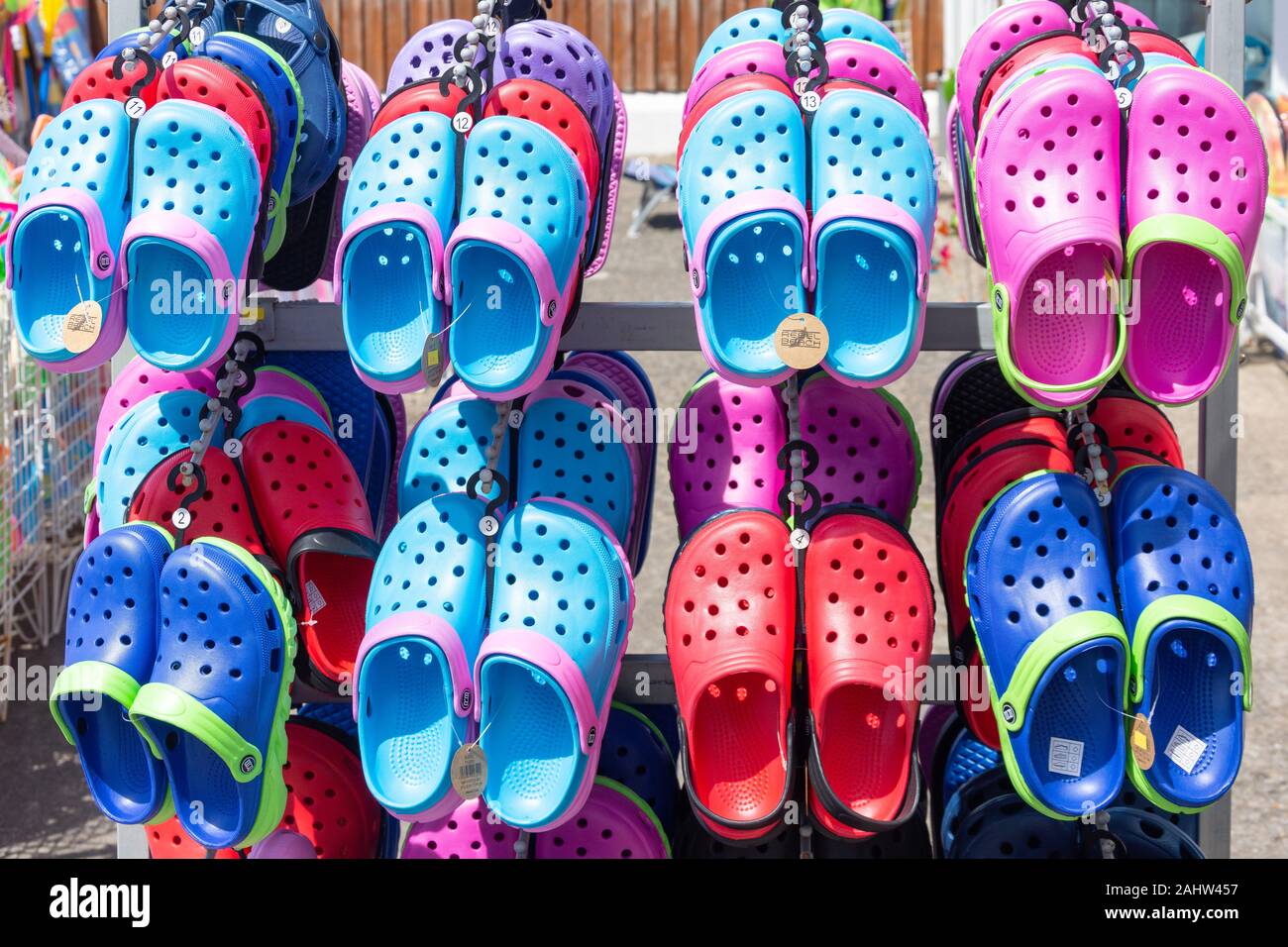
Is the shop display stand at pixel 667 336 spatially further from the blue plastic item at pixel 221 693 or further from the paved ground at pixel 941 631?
the paved ground at pixel 941 631

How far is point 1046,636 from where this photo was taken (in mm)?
1785

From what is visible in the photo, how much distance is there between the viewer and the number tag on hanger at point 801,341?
1744 millimetres

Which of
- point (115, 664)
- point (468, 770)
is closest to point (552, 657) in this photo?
point (468, 770)

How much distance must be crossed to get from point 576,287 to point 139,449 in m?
0.67

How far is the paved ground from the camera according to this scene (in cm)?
321

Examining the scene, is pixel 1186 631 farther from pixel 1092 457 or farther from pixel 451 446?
pixel 451 446

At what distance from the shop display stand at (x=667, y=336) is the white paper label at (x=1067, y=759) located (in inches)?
11.5

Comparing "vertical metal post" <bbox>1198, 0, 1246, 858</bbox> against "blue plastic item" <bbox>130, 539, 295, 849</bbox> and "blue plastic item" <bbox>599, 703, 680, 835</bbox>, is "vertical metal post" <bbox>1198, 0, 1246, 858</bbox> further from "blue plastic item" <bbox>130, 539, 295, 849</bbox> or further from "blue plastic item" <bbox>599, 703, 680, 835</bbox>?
"blue plastic item" <bbox>130, 539, 295, 849</bbox>

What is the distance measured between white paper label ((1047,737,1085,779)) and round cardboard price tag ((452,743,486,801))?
715mm

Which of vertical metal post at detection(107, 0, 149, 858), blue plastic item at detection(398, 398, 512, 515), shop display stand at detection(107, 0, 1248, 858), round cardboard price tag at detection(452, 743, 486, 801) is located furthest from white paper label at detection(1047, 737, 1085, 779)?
vertical metal post at detection(107, 0, 149, 858)

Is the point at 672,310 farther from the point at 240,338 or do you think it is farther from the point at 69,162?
the point at 69,162

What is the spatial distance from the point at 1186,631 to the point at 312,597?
3.77 feet

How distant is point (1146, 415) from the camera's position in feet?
6.64

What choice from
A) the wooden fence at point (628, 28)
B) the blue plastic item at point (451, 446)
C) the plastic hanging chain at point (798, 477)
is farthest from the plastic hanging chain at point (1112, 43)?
A: the wooden fence at point (628, 28)
